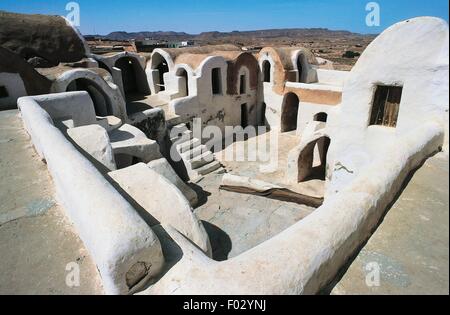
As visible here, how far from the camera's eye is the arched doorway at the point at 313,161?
10436mm

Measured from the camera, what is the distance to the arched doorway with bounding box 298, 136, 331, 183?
1044 cm

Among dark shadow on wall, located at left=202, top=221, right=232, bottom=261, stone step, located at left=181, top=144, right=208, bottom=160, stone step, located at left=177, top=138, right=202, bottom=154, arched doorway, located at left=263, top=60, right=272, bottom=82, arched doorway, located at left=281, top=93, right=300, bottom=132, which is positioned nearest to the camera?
dark shadow on wall, located at left=202, top=221, right=232, bottom=261

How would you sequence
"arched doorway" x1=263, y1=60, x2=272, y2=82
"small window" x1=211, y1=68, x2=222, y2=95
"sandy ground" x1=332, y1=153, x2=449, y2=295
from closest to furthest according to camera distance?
1. "sandy ground" x1=332, y1=153, x2=449, y2=295
2. "small window" x1=211, y1=68, x2=222, y2=95
3. "arched doorway" x1=263, y1=60, x2=272, y2=82

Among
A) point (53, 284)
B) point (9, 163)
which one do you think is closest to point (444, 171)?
point (53, 284)

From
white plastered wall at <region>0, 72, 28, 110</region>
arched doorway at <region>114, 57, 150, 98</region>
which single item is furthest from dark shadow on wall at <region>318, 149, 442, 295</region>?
arched doorway at <region>114, 57, 150, 98</region>

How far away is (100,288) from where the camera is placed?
2.40m

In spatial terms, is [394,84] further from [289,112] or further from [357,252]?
[289,112]

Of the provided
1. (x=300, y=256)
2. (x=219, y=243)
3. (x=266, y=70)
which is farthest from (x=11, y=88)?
(x=266, y=70)

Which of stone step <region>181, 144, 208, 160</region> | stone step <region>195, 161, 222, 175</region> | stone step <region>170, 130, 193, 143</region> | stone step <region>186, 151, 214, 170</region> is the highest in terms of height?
stone step <region>170, 130, 193, 143</region>

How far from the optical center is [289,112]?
17.1m

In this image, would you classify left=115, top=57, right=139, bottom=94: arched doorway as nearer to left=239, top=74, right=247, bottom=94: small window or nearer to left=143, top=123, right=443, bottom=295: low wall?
left=239, top=74, right=247, bottom=94: small window

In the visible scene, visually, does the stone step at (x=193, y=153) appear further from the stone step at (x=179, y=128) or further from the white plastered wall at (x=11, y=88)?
the white plastered wall at (x=11, y=88)

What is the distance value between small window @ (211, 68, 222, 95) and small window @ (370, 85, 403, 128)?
32.1 feet

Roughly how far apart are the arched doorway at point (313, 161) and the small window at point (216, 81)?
6491 millimetres
